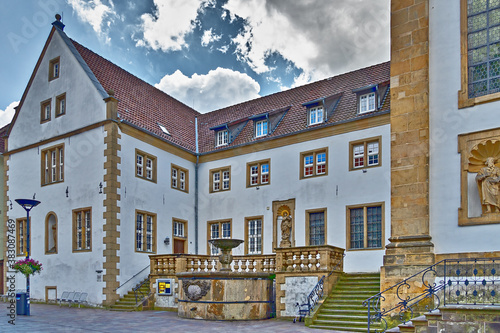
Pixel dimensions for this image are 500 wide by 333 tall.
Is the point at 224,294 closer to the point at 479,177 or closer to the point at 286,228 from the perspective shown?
the point at 286,228

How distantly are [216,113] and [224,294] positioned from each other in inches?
720

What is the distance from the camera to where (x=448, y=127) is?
13883mm

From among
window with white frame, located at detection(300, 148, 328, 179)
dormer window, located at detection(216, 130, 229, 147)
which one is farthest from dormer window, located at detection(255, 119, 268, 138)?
window with white frame, located at detection(300, 148, 328, 179)

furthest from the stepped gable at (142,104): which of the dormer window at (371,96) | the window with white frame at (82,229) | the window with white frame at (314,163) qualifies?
the dormer window at (371,96)

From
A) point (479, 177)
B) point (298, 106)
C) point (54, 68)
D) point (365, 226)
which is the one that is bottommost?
point (365, 226)

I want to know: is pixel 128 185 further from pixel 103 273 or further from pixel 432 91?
pixel 432 91

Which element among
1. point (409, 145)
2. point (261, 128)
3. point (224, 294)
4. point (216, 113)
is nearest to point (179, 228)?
point (261, 128)

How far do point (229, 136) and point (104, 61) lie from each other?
8.25 m

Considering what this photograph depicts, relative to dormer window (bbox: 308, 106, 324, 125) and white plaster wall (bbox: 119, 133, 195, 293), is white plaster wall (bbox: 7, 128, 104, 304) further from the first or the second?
dormer window (bbox: 308, 106, 324, 125)

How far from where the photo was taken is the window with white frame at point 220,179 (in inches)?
1127

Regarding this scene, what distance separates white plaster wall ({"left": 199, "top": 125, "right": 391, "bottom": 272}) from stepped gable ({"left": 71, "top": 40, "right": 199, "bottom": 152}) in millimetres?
2912

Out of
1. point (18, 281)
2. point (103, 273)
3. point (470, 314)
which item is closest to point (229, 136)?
point (103, 273)

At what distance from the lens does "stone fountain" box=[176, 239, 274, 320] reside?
1742cm

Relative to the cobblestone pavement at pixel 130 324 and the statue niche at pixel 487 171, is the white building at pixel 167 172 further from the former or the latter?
the statue niche at pixel 487 171
